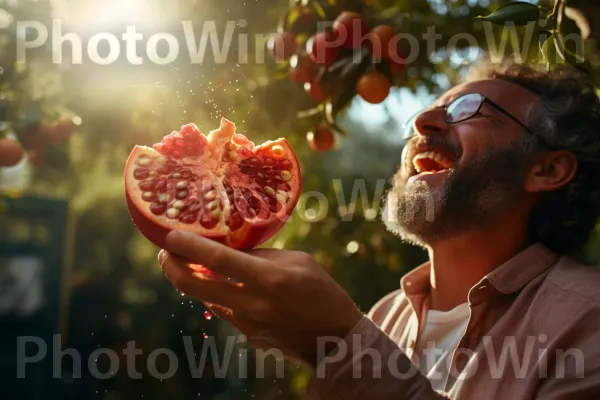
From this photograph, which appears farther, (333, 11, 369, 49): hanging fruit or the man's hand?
(333, 11, 369, 49): hanging fruit

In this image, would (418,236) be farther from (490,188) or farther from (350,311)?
(350,311)

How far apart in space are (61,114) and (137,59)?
39 cm


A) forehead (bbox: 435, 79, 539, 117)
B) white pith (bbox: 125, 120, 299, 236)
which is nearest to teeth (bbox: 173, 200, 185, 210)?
white pith (bbox: 125, 120, 299, 236)

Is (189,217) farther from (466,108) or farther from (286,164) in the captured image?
(466,108)

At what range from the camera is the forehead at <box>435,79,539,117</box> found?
2289 millimetres

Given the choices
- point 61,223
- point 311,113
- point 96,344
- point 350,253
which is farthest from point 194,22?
point 96,344

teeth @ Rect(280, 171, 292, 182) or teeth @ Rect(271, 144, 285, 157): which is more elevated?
teeth @ Rect(271, 144, 285, 157)

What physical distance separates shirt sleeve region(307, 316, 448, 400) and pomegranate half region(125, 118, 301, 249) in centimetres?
32

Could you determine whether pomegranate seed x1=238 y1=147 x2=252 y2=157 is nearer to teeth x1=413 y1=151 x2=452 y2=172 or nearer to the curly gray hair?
teeth x1=413 y1=151 x2=452 y2=172

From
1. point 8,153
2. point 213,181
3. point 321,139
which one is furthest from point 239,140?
point 8,153

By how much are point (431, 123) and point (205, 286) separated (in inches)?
40.0

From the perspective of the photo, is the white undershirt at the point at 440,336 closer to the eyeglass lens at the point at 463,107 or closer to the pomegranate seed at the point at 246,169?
the eyeglass lens at the point at 463,107

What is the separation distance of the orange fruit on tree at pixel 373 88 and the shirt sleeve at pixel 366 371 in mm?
1057

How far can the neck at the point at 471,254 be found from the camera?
2.12 m
